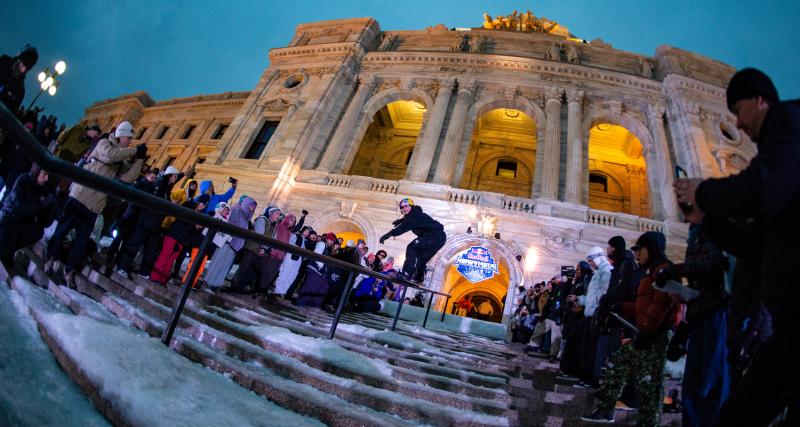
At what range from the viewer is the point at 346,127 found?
17703 millimetres

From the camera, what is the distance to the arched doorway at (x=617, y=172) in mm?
19031

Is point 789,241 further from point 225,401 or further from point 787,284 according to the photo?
point 225,401

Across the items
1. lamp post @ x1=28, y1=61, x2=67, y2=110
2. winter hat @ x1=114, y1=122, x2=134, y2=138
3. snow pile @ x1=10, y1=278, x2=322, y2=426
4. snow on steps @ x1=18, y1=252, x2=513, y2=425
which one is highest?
lamp post @ x1=28, y1=61, x2=67, y2=110

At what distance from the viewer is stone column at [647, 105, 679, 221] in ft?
45.3

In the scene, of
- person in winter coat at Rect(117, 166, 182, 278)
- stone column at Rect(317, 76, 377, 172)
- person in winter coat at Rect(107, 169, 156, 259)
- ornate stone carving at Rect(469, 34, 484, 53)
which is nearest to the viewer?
person in winter coat at Rect(117, 166, 182, 278)

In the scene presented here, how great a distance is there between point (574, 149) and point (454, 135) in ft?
17.0

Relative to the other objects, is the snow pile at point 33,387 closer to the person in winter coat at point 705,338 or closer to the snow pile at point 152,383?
the snow pile at point 152,383

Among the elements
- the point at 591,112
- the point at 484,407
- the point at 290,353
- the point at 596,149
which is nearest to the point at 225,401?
the point at 290,353

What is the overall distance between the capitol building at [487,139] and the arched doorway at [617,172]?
0.08 metres

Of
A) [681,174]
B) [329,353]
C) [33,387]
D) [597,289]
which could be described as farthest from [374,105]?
[33,387]

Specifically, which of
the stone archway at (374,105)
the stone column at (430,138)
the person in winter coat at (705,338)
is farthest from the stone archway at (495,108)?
the person in winter coat at (705,338)

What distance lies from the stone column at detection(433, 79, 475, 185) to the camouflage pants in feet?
40.0

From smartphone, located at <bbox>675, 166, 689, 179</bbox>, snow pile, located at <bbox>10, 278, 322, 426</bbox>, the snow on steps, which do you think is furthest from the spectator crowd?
snow pile, located at <bbox>10, 278, 322, 426</bbox>

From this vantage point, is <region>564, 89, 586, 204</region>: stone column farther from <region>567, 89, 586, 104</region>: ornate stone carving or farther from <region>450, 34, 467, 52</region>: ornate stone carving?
<region>450, 34, 467, 52</region>: ornate stone carving
